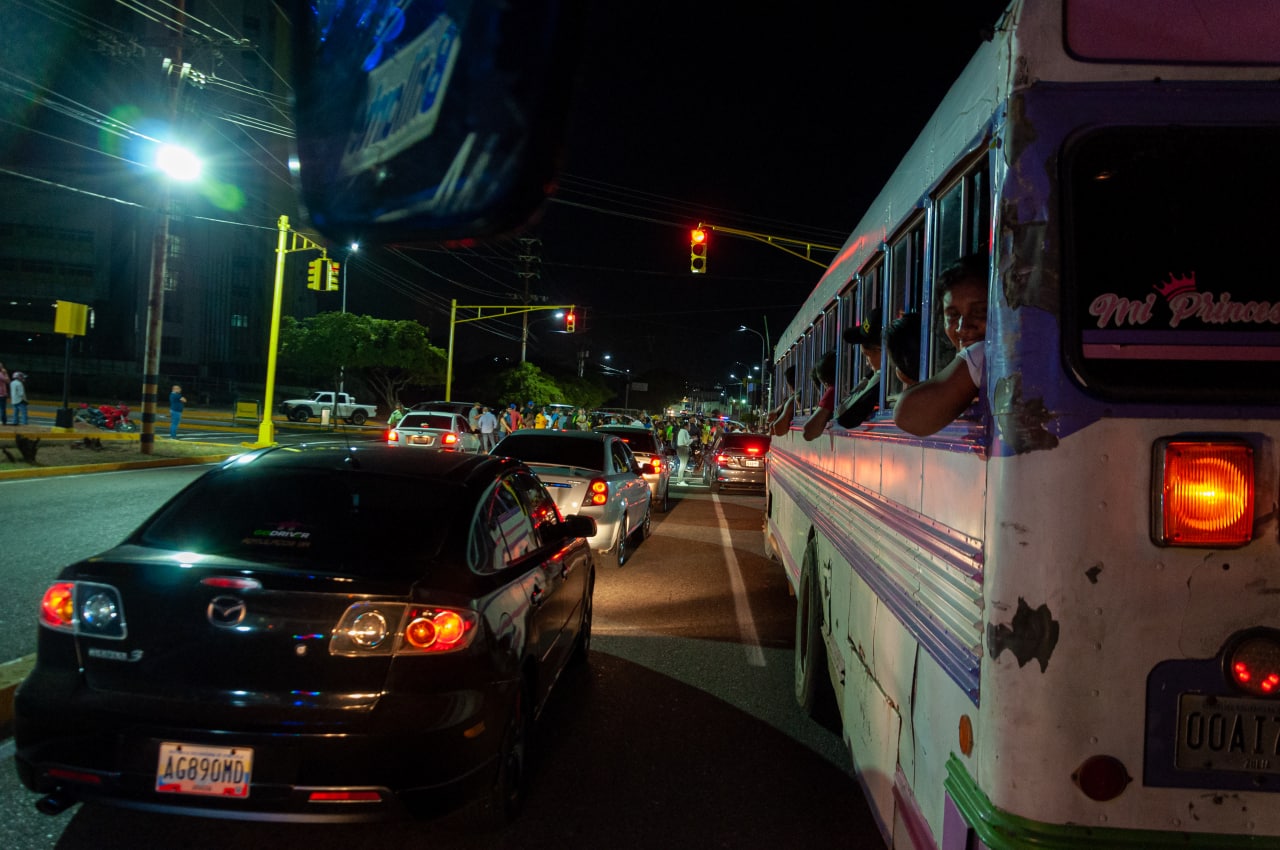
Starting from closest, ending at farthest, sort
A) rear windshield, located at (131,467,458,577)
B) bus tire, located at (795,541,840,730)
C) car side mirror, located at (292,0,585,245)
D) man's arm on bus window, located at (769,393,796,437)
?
car side mirror, located at (292,0,585,245)
rear windshield, located at (131,467,458,577)
bus tire, located at (795,541,840,730)
man's arm on bus window, located at (769,393,796,437)

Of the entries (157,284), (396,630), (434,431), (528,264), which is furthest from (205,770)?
(528,264)

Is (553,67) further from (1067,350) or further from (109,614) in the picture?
(109,614)

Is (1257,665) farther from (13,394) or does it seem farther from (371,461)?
(13,394)

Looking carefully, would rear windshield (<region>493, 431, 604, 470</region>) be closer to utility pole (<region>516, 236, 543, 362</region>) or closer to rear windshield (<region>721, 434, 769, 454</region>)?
rear windshield (<region>721, 434, 769, 454</region>)

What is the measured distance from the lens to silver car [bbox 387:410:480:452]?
74.9ft

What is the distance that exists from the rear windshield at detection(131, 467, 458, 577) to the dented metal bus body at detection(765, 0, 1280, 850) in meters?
2.19

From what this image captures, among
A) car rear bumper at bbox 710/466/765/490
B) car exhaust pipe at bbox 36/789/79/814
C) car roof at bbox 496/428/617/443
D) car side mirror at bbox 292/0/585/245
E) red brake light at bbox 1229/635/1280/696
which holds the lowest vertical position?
car exhaust pipe at bbox 36/789/79/814

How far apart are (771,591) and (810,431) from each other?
449 centimetres

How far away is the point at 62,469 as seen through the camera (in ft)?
53.3

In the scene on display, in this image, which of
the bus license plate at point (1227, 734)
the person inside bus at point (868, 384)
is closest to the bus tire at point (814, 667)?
the person inside bus at point (868, 384)

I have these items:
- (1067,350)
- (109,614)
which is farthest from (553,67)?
(109,614)

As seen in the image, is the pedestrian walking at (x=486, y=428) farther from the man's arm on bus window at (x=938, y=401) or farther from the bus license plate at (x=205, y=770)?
the man's arm on bus window at (x=938, y=401)

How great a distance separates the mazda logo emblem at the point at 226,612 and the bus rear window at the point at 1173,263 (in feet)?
9.19

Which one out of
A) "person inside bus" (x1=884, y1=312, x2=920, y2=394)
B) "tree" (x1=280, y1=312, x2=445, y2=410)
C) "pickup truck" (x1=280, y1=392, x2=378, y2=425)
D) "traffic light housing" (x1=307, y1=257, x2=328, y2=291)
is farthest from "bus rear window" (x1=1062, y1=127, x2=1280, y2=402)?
"tree" (x1=280, y1=312, x2=445, y2=410)
